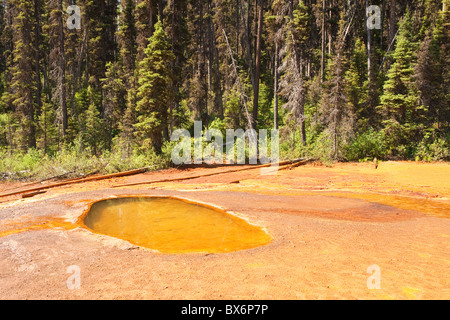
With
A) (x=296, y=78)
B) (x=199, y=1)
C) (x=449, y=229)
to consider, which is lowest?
(x=449, y=229)

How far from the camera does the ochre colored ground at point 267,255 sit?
4.04m

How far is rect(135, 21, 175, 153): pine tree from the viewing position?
17.7m

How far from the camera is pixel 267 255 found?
210 inches

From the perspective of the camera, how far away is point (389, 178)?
572 inches

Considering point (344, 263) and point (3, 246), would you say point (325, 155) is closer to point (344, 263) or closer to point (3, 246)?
point (344, 263)

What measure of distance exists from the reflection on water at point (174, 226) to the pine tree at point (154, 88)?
855cm

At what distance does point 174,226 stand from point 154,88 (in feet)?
41.6

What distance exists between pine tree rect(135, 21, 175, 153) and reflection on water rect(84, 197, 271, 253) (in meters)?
8.55

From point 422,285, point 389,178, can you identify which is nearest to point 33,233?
point 422,285
